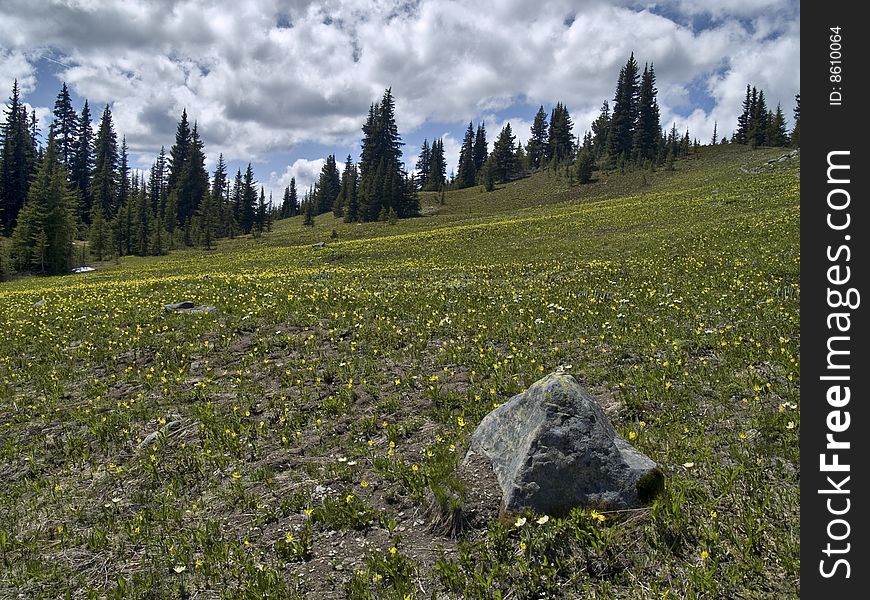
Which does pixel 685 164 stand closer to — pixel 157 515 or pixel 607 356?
pixel 607 356

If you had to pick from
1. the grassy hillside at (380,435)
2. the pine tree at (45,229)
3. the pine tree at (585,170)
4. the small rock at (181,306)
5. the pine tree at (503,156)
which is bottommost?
the grassy hillside at (380,435)

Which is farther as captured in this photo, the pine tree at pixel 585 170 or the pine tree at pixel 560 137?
the pine tree at pixel 560 137

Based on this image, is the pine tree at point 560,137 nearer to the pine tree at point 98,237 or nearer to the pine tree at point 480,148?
the pine tree at point 480,148

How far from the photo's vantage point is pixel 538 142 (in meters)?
135

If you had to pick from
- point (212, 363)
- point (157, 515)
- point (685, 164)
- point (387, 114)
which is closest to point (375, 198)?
point (387, 114)

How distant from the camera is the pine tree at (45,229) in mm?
50156

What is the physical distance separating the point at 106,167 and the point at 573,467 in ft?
385

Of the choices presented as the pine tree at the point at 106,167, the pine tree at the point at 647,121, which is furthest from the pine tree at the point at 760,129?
the pine tree at the point at 106,167

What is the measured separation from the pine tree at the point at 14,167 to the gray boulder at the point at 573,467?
3854 inches

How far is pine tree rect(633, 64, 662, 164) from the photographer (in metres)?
91.6

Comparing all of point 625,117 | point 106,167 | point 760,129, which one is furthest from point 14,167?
point 760,129

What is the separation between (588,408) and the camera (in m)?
4.79

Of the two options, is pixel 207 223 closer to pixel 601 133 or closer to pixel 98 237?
pixel 98 237

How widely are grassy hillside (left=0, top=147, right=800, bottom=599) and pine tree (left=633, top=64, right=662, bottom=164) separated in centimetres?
8614
